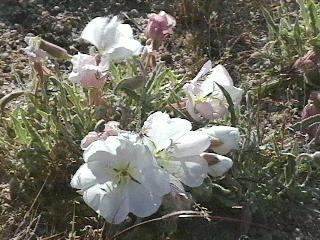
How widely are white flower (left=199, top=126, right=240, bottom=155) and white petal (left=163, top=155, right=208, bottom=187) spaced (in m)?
0.07

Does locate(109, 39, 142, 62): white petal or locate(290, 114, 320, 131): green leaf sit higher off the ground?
locate(109, 39, 142, 62): white petal

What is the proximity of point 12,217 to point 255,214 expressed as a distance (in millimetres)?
543

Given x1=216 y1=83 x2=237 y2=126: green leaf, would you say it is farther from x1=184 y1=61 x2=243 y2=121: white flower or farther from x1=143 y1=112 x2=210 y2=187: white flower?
x1=143 y1=112 x2=210 y2=187: white flower

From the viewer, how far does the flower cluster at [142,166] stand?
176 centimetres

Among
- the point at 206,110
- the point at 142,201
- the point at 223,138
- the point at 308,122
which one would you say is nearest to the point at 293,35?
the point at 308,122

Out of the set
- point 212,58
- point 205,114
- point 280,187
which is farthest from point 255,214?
point 212,58

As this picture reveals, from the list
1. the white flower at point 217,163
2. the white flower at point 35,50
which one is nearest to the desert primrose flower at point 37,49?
the white flower at point 35,50

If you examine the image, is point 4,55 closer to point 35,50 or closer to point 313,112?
point 35,50

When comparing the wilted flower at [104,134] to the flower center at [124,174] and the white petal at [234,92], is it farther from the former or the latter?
the white petal at [234,92]

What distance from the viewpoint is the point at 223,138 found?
189 centimetres

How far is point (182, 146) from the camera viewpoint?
5.98 feet

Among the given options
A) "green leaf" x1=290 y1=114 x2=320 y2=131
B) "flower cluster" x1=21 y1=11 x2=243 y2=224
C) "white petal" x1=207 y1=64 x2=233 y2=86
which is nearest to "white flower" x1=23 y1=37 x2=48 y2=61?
"flower cluster" x1=21 y1=11 x2=243 y2=224

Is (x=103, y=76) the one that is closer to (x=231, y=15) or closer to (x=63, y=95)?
(x=63, y=95)

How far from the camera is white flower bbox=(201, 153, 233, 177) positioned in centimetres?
186
